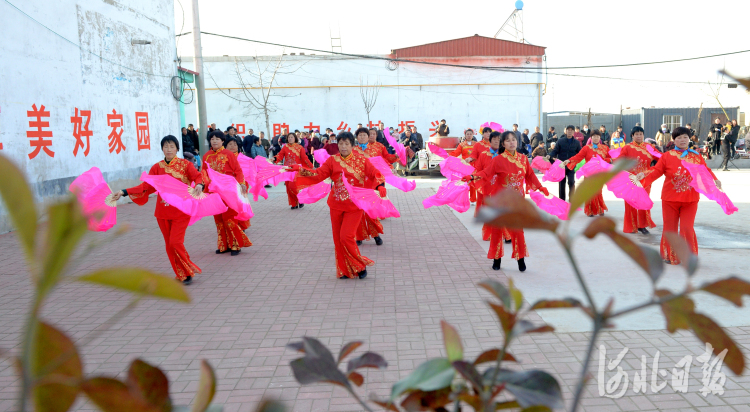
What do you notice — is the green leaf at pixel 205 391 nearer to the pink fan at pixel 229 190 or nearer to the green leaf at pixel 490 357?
the green leaf at pixel 490 357

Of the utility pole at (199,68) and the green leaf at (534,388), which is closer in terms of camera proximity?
the green leaf at (534,388)

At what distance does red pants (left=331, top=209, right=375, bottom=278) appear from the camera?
643 cm

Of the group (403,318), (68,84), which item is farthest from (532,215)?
(68,84)

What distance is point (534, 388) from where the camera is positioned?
0.99 metres

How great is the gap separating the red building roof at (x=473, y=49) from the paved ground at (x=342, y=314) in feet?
63.6

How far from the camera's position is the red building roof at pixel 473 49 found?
88.5 feet

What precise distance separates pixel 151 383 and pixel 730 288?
906mm

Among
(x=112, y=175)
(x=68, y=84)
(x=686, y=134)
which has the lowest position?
(x=112, y=175)

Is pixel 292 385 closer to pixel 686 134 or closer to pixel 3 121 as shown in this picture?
pixel 686 134

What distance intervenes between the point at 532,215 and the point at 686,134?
6.95 metres

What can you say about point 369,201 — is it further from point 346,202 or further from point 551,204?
point 551,204

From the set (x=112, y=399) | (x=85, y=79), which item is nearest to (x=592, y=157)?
(x=85, y=79)

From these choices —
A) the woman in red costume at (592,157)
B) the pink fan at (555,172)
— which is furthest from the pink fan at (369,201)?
the woman in red costume at (592,157)

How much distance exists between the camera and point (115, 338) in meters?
4.73
